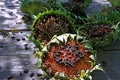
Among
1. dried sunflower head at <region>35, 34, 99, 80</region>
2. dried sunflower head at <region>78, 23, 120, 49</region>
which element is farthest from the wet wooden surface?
dried sunflower head at <region>35, 34, 99, 80</region>

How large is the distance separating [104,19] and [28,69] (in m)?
1.02

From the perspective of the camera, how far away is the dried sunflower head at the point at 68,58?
2.47 m

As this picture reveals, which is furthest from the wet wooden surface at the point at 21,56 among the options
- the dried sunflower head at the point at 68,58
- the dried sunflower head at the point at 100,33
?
the dried sunflower head at the point at 68,58

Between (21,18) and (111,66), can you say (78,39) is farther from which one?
(21,18)

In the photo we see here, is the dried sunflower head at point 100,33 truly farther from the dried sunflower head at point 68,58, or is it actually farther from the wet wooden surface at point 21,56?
the dried sunflower head at point 68,58

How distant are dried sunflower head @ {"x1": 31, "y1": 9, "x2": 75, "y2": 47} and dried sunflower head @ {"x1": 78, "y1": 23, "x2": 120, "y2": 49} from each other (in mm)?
153

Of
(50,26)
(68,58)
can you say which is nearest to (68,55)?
(68,58)

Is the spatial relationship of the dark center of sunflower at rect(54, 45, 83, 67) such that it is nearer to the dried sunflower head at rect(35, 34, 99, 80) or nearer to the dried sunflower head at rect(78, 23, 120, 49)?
the dried sunflower head at rect(35, 34, 99, 80)

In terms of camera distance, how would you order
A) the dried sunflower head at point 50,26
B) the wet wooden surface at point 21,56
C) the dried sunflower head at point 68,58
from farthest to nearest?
the dried sunflower head at point 50,26 → the wet wooden surface at point 21,56 → the dried sunflower head at point 68,58

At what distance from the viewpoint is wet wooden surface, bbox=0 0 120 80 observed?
8.91ft

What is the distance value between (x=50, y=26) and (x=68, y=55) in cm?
53

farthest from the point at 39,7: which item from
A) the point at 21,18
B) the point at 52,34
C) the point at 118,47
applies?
the point at 118,47

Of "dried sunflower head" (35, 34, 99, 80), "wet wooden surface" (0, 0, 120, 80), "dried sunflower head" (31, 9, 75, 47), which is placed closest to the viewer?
"dried sunflower head" (35, 34, 99, 80)

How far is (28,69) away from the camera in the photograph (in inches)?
110
